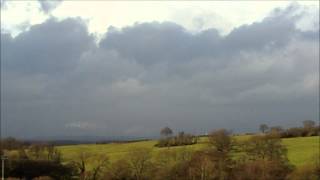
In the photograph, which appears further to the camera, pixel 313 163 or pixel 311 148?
pixel 311 148

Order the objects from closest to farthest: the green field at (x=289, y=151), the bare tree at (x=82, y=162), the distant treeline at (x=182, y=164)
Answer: the distant treeline at (x=182, y=164) < the green field at (x=289, y=151) < the bare tree at (x=82, y=162)

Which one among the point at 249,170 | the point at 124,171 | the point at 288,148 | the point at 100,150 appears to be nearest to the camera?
the point at 249,170

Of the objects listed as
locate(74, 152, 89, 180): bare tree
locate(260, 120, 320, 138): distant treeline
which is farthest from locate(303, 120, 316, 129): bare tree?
locate(74, 152, 89, 180): bare tree

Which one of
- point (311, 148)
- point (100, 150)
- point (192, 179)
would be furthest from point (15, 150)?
point (311, 148)

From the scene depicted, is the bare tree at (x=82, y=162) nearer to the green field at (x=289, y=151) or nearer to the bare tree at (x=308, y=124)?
the green field at (x=289, y=151)

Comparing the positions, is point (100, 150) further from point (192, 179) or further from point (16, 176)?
point (192, 179)

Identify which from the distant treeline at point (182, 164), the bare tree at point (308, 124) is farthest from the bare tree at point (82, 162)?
the bare tree at point (308, 124)

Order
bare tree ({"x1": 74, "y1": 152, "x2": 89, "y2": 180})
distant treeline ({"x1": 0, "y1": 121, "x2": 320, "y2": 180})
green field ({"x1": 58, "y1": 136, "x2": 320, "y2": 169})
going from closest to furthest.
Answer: distant treeline ({"x1": 0, "y1": 121, "x2": 320, "y2": 180}), green field ({"x1": 58, "y1": 136, "x2": 320, "y2": 169}), bare tree ({"x1": 74, "y1": 152, "x2": 89, "y2": 180})

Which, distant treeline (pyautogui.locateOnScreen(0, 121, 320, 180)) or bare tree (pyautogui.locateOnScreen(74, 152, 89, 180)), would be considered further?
bare tree (pyautogui.locateOnScreen(74, 152, 89, 180))

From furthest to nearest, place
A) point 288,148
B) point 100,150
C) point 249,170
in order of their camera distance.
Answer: point 100,150, point 288,148, point 249,170

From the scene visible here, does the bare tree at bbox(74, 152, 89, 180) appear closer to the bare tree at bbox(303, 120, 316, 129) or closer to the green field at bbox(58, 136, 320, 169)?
the green field at bbox(58, 136, 320, 169)

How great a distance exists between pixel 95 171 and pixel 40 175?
10552mm

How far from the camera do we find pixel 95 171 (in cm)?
11962

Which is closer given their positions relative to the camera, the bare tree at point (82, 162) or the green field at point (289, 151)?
the green field at point (289, 151)
